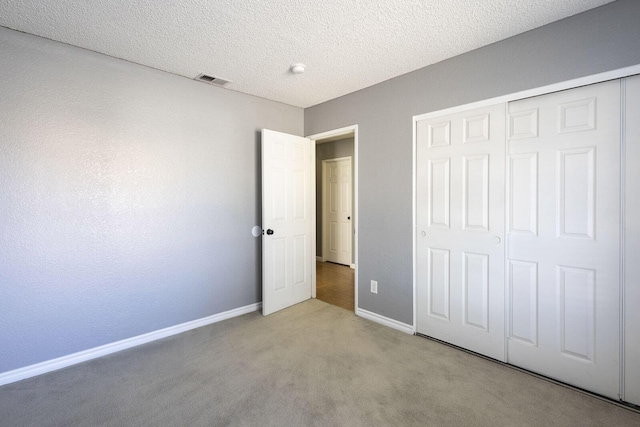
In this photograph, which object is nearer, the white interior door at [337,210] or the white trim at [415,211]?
the white trim at [415,211]

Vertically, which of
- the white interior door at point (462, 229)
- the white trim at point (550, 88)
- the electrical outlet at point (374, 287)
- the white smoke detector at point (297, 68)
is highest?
the white smoke detector at point (297, 68)

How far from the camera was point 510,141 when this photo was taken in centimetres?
221

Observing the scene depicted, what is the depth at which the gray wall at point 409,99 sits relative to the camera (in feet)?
6.02

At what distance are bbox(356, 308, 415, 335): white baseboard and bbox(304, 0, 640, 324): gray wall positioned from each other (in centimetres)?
6

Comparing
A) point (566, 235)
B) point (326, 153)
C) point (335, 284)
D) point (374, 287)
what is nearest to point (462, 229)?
point (566, 235)

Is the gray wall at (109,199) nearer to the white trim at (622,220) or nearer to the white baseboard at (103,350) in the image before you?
the white baseboard at (103,350)

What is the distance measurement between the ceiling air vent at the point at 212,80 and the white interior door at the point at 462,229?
6.45ft

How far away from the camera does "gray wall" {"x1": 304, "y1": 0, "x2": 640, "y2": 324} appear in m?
1.83

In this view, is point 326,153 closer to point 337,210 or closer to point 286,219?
point 337,210

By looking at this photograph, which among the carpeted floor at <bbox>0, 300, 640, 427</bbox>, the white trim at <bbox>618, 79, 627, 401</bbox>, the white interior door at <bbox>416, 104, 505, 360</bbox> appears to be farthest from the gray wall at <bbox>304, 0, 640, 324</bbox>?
the carpeted floor at <bbox>0, 300, 640, 427</bbox>

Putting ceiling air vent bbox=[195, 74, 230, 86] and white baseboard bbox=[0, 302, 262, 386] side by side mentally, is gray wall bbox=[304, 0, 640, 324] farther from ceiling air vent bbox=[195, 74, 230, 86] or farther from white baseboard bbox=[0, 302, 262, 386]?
white baseboard bbox=[0, 302, 262, 386]

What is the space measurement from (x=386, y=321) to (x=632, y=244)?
6.39 ft

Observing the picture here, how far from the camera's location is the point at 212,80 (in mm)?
2887

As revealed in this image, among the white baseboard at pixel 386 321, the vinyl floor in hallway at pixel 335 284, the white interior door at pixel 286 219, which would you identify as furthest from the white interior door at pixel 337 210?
the white baseboard at pixel 386 321
